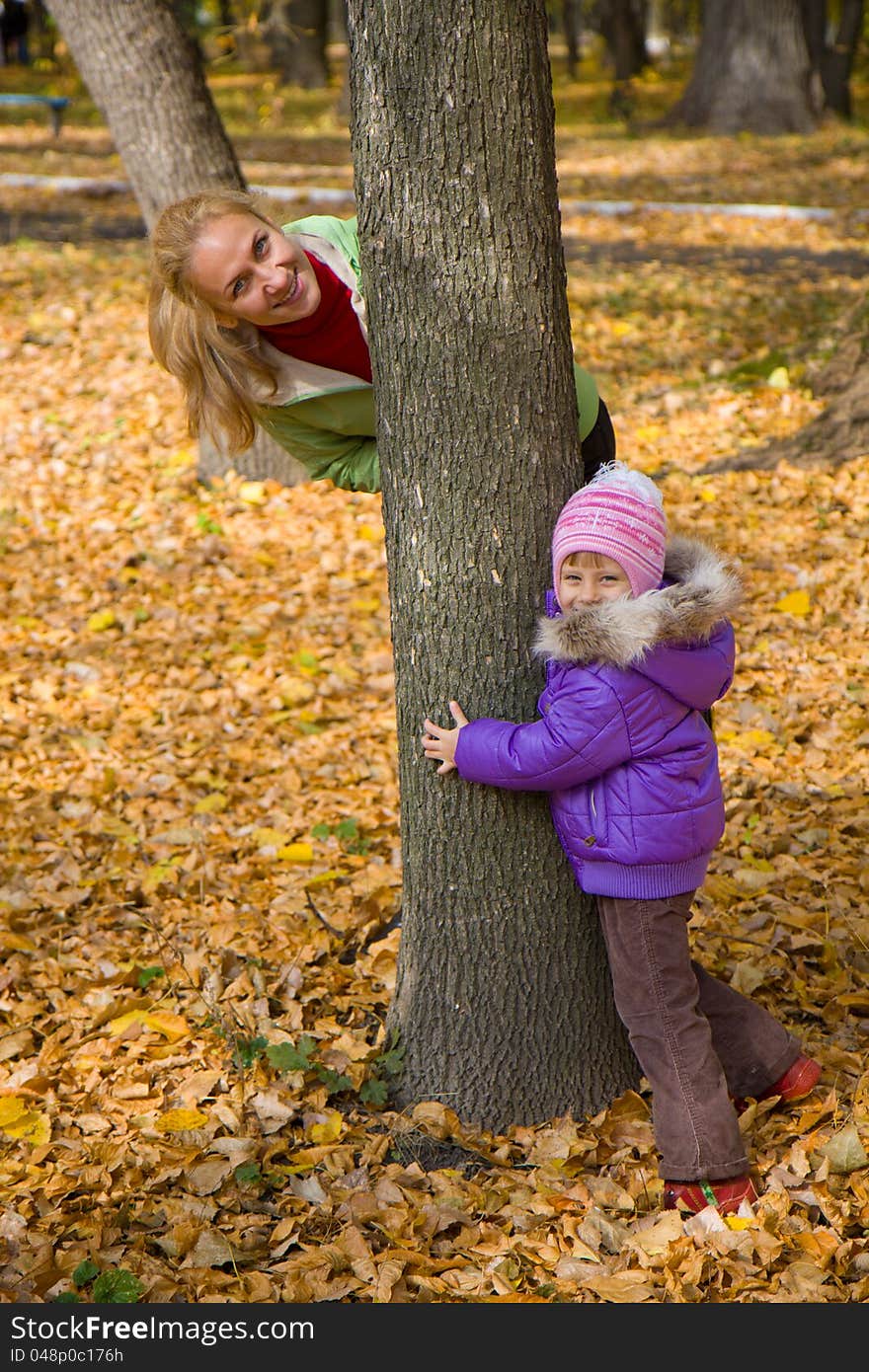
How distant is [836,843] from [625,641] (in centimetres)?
184

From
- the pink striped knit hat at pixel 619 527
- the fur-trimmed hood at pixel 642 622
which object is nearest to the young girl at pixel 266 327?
the pink striped knit hat at pixel 619 527

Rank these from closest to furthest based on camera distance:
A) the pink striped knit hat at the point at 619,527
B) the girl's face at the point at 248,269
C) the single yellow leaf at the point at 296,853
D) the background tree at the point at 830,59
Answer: the pink striped knit hat at the point at 619,527, the girl's face at the point at 248,269, the single yellow leaf at the point at 296,853, the background tree at the point at 830,59

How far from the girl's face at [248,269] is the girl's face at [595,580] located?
923mm

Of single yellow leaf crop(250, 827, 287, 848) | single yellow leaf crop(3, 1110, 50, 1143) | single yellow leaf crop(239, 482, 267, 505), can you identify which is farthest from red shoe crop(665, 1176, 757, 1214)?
single yellow leaf crop(239, 482, 267, 505)

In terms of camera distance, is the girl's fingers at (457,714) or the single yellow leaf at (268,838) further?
the single yellow leaf at (268,838)

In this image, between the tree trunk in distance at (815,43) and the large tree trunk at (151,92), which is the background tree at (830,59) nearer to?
the tree trunk in distance at (815,43)

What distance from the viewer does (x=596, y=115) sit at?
24734 millimetres

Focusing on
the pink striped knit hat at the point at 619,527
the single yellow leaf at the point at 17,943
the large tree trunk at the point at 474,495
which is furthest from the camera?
the single yellow leaf at the point at 17,943

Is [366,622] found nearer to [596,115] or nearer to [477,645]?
[477,645]

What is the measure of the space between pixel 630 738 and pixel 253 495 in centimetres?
483

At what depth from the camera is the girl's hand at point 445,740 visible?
9.51 feet

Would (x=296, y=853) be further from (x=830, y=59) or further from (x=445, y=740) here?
(x=830, y=59)

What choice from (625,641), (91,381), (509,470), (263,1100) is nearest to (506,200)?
(509,470)

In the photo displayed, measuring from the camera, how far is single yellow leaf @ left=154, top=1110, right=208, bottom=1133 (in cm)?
320
